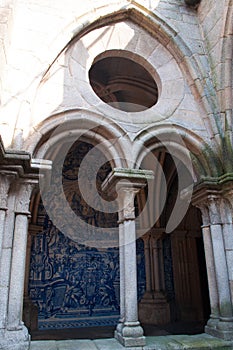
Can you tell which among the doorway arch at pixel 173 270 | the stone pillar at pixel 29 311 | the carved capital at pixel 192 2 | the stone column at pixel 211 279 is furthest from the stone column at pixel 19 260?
the carved capital at pixel 192 2

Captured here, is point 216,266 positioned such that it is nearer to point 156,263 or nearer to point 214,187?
point 214,187

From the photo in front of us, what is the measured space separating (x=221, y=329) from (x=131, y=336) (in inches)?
39.7

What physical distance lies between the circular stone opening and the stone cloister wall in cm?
105

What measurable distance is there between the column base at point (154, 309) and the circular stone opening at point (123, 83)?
11.7 feet

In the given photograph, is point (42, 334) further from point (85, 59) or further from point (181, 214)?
point (85, 59)

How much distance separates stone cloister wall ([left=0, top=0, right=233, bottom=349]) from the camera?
3.17 m

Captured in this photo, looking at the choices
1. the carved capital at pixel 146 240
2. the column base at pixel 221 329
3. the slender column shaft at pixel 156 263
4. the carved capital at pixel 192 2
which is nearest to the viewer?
the column base at pixel 221 329

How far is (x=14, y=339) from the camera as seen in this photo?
2.80 metres

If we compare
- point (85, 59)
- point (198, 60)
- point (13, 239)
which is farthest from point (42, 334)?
point (198, 60)

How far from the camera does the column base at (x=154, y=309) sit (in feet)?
18.6

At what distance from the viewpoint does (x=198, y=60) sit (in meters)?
4.49

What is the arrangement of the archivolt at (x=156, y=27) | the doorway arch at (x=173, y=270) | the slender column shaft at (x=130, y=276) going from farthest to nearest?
1. the doorway arch at (x=173, y=270)
2. the archivolt at (x=156, y=27)
3. the slender column shaft at (x=130, y=276)

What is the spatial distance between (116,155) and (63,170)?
2.71 meters

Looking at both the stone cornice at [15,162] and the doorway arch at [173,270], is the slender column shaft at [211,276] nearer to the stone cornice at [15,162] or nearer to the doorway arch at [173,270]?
the doorway arch at [173,270]
